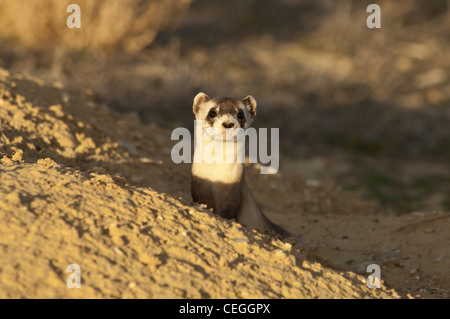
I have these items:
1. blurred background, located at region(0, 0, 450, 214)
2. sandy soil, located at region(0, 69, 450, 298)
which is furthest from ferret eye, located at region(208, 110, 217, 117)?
blurred background, located at region(0, 0, 450, 214)

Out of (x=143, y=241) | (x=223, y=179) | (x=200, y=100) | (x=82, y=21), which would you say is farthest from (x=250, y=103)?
(x=82, y=21)

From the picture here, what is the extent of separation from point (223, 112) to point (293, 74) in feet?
33.2

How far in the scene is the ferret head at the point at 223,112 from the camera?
557 cm

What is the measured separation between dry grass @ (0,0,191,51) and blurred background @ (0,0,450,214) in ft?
0.08

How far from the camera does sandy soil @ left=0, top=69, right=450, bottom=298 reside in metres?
3.66

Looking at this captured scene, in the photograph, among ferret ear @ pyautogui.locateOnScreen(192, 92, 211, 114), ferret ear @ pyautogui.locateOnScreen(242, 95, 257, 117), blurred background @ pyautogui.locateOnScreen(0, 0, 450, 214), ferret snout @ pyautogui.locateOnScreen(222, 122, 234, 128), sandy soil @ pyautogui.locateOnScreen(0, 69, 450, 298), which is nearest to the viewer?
sandy soil @ pyautogui.locateOnScreen(0, 69, 450, 298)

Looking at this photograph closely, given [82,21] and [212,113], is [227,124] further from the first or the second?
[82,21]

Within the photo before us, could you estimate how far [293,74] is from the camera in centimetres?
1551

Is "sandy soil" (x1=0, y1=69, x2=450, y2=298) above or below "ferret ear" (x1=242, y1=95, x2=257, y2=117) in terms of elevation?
below

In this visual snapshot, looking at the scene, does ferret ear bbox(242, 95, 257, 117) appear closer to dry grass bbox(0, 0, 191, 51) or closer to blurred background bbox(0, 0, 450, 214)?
blurred background bbox(0, 0, 450, 214)

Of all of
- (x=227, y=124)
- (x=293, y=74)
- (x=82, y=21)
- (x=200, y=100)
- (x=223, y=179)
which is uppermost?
(x=82, y=21)
